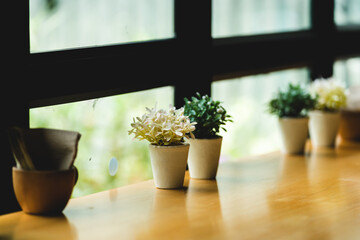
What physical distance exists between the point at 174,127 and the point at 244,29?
1124 millimetres

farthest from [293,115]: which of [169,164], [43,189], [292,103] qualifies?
[43,189]

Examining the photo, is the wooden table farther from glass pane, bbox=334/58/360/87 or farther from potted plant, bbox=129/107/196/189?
glass pane, bbox=334/58/360/87

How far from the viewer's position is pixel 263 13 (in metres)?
3.25

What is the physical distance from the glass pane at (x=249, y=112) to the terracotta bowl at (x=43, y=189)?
4.02 feet

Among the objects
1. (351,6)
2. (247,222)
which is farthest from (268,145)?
(247,222)

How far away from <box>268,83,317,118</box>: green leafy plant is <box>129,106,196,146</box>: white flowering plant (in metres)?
0.82

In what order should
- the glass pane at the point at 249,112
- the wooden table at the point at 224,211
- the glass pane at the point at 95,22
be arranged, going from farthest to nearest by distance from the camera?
the glass pane at the point at 249,112 → the glass pane at the point at 95,22 → the wooden table at the point at 224,211

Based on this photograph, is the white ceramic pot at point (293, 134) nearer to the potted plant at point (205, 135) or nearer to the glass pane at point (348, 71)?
the potted plant at point (205, 135)

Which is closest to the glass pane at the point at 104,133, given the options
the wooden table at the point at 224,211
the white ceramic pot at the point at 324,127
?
the wooden table at the point at 224,211

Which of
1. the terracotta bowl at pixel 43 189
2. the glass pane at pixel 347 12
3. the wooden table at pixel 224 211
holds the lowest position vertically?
the wooden table at pixel 224 211

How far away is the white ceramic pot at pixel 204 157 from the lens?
7.77 feet

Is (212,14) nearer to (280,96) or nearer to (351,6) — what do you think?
(280,96)

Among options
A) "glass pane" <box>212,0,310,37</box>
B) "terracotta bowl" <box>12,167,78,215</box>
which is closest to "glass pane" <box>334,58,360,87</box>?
"glass pane" <box>212,0,310,37</box>

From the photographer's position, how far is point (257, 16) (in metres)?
3.20
